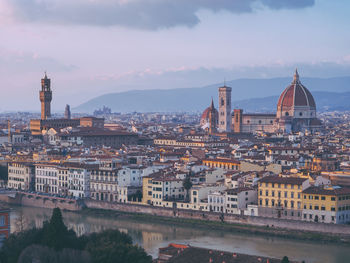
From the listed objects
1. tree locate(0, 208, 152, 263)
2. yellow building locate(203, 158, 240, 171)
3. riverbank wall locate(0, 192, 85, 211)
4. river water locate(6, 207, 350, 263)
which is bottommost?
river water locate(6, 207, 350, 263)

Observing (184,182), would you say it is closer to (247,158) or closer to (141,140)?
(247,158)

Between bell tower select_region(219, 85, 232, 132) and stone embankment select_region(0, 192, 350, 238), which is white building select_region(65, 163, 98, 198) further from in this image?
bell tower select_region(219, 85, 232, 132)

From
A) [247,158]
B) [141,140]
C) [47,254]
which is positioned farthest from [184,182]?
[141,140]

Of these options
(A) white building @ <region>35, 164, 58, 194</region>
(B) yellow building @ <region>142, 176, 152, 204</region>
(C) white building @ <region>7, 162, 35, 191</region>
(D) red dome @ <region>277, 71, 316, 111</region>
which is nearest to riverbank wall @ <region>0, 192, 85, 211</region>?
(A) white building @ <region>35, 164, 58, 194</region>

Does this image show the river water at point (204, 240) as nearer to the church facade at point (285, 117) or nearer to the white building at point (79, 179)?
the white building at point (79, 179)

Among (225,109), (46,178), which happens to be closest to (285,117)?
(225,109)

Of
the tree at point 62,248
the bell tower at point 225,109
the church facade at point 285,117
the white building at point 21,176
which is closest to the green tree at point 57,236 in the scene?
the tree at point 62,248

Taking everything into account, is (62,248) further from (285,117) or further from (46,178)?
(285,117)
